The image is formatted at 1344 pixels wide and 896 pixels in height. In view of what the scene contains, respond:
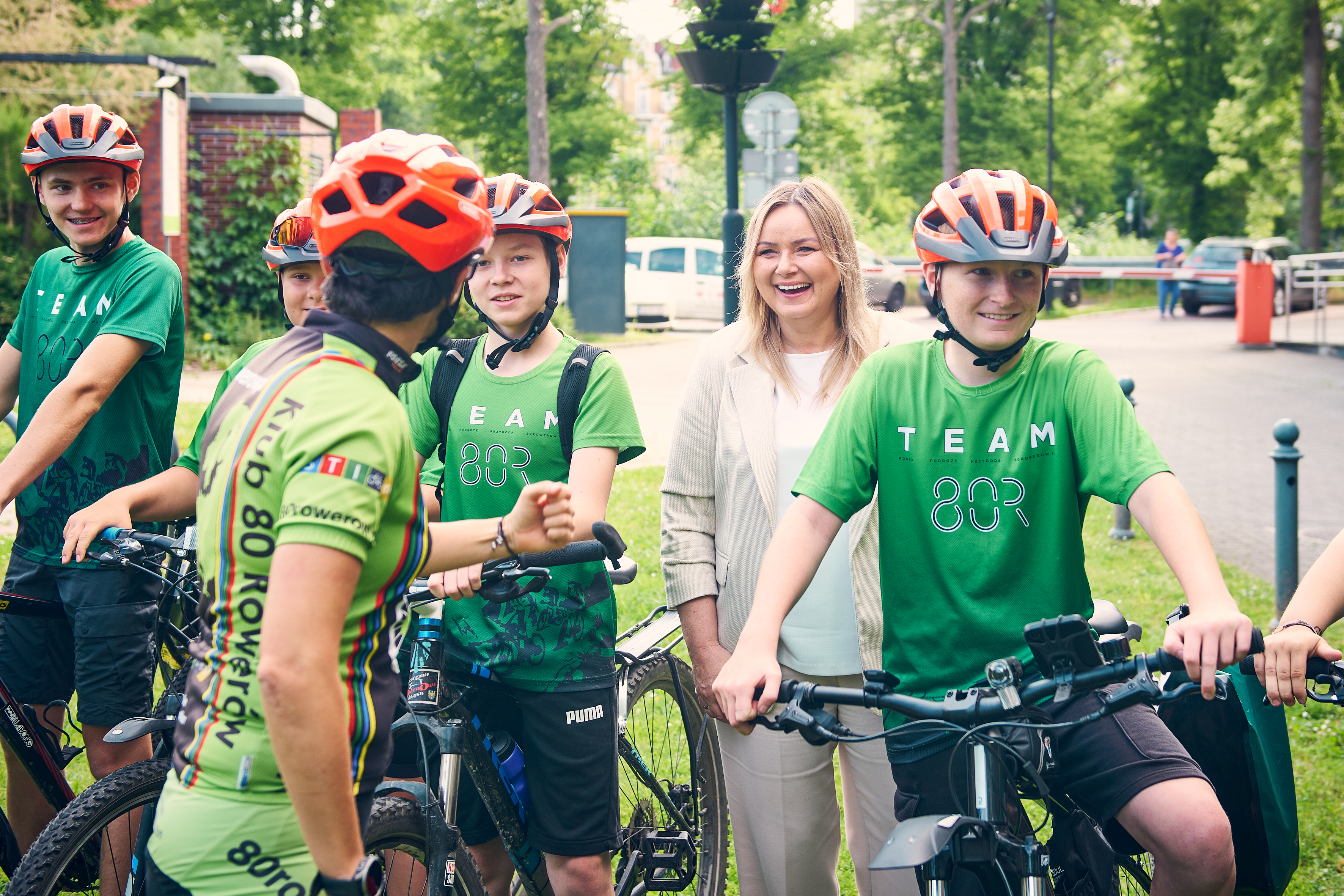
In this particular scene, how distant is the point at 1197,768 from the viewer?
232 centimetres

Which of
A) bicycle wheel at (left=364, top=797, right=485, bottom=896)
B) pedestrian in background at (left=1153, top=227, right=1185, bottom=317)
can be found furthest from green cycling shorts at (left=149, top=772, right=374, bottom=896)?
pedestrian in background at (left=1153, top=227, right=1185, bottom=317)

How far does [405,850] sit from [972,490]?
1441mm

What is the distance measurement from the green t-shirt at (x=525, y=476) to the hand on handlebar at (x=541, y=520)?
77 centimetres

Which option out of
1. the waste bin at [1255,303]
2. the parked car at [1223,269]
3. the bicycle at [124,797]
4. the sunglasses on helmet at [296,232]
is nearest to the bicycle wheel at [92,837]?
the bicycle at [124,797]

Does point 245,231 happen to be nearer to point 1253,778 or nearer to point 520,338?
point 520,338

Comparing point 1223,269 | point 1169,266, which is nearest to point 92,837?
point 1223,269

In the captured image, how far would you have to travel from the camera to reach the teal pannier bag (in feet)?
8.98

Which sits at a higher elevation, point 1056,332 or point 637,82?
point 637,82

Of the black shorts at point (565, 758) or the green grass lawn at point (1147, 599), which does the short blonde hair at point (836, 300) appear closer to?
the black shorts at point (565, 758)

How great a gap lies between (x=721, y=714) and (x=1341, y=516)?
26.6 feet

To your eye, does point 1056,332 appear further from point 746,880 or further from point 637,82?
point 637,82

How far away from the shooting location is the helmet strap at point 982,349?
262cm

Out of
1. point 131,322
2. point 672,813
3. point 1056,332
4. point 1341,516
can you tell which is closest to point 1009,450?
point 672,813

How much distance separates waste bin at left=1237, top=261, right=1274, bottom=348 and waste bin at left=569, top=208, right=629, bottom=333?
1154cm
